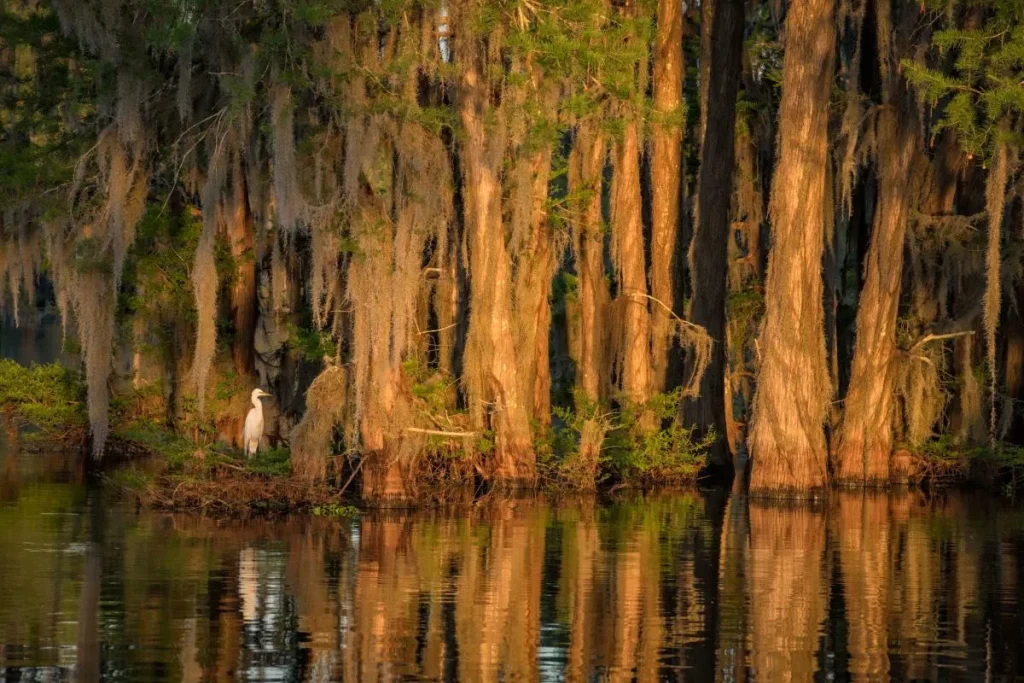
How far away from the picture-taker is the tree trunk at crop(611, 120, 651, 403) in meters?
28.7

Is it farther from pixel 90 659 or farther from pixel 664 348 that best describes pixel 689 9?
pixel 90 659

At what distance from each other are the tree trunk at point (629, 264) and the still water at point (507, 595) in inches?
205

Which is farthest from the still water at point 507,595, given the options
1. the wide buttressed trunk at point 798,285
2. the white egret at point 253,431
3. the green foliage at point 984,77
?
the green foliage at point 984,77

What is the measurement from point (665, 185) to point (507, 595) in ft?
51.8

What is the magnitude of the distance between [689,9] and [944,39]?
42.2ft

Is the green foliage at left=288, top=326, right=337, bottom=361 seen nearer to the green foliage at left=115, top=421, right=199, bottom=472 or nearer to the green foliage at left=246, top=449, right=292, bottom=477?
the green foliage at left=246, top=449, right=292, bottom=477

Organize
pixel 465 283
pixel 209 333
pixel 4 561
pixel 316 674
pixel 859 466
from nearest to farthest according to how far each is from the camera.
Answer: pixel 316 674 < pixel 4 561 < pixel 209 333 < pixel 465 283 < pixel 859 466

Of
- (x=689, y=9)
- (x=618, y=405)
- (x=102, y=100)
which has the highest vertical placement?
(x=689, y=9)

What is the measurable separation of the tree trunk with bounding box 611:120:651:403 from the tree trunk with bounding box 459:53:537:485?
14.6 ft

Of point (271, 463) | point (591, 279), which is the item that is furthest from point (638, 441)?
point (271, 463)

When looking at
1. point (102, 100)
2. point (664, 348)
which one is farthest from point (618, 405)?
point (102, 100)

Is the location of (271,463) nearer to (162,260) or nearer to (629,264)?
(162,260)

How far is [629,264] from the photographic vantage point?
96.3 ft

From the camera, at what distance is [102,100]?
24.2 meters
